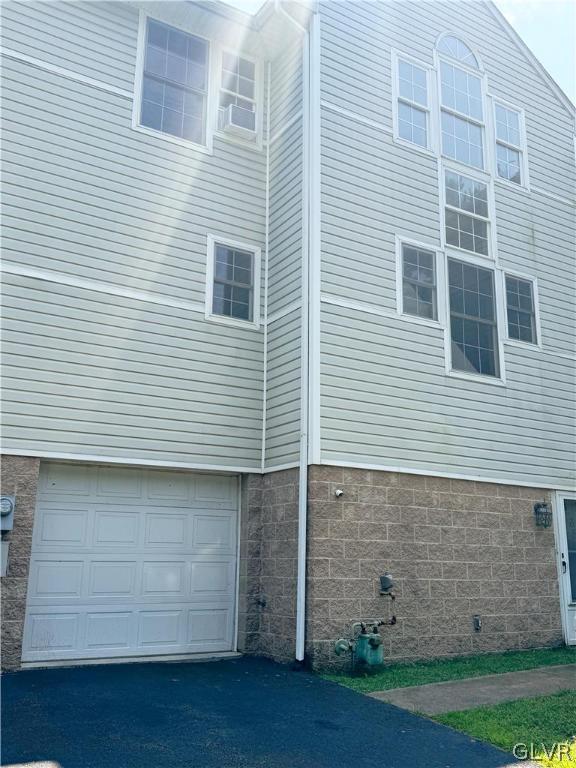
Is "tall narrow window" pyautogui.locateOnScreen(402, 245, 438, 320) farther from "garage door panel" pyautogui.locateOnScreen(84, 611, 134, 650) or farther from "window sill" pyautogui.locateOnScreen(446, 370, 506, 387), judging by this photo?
"garage door panel" pyautogui.locateOnScreen(84, 611, 134, 650)

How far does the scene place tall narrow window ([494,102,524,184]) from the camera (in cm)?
1084

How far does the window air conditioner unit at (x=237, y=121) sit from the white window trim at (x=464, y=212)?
2856 mm

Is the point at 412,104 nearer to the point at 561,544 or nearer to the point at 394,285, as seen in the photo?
the point at 394,285

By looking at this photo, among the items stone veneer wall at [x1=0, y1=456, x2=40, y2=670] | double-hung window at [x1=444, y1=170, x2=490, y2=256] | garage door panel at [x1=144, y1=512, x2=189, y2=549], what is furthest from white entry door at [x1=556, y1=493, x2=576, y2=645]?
stone veneer wall at [x1=0, y1=456, x2=40, y2=670]

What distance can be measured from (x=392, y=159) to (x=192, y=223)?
301cm

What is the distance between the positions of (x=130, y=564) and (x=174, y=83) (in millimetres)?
6463

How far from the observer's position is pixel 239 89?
985cm

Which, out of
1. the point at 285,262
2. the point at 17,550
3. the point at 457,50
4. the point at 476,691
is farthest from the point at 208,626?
the point at 457,50

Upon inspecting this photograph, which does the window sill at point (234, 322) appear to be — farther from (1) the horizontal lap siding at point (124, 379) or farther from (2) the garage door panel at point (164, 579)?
(2) the garage door panel at point (164, 579)

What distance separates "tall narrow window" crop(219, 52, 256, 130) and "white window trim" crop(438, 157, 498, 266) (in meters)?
2.89

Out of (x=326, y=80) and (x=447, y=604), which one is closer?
(x=447, y=604)

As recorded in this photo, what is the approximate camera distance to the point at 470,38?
1099 cm

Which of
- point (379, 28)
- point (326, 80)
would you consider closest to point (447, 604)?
point (326, 80)

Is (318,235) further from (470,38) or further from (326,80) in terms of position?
(470,38)
